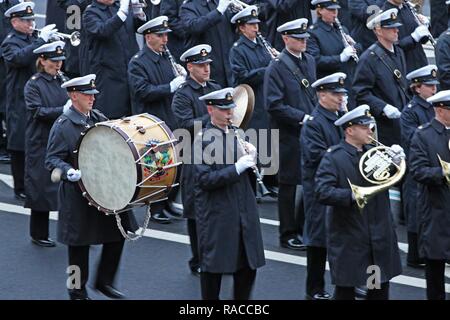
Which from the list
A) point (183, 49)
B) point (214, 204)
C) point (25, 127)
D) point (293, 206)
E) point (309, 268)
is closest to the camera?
point (214, 204)

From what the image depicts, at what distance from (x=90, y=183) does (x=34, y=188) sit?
7.09 ft

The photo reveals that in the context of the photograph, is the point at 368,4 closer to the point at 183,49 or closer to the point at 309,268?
the point at 183,49

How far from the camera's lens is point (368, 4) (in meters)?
17.4

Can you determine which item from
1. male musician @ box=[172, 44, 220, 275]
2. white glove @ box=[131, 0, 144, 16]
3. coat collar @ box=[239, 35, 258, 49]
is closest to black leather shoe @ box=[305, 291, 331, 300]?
male musician @ box=[172, 44, 220, 275]

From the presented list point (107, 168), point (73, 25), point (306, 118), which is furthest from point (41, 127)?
point (73, 25)

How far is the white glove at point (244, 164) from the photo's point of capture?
459 inches

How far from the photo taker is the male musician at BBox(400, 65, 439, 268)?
13.4 m

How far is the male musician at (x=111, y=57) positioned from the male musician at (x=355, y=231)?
5213 millimetres

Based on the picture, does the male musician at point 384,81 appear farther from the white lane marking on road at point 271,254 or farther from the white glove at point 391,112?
the white lane marking on road at point 271,254

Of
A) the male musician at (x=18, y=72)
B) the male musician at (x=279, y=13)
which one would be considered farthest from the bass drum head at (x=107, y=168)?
the male musician at (x=279, y=13)

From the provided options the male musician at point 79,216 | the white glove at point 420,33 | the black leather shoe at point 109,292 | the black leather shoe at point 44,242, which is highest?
the white glove at point 420,33

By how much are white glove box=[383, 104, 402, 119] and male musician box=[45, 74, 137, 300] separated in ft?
11.0

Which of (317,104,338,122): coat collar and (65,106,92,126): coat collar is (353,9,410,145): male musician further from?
(65,106,92,126): coat collar
